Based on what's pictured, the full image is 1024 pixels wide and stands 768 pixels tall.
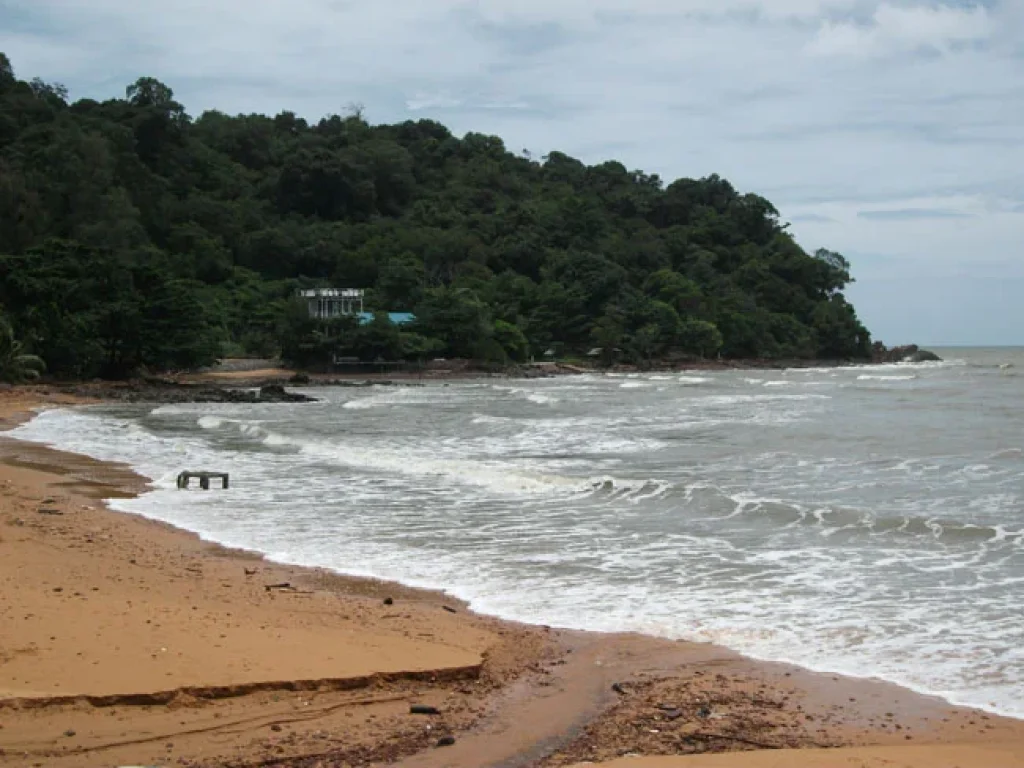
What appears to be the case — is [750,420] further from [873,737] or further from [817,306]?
[817,306]

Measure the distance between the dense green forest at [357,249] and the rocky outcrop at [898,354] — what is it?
8898mm

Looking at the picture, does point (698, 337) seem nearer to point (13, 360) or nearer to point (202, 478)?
point (13, 360)

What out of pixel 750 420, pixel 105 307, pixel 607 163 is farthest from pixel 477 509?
pixel 607 163

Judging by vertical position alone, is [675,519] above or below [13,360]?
below

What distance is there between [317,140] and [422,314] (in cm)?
5569

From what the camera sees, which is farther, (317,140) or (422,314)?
(317,140)

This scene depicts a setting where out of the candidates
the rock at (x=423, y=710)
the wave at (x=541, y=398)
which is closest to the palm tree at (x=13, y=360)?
the wave at (x=541, y=398)

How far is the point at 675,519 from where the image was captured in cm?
1269

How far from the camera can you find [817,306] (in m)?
114

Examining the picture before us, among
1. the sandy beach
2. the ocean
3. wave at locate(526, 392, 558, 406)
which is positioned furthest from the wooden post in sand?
wave at locate(526, 392, 558, 406)

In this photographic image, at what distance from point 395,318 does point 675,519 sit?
6369 centimetres

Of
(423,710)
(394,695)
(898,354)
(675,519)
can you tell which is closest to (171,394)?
(675,519)

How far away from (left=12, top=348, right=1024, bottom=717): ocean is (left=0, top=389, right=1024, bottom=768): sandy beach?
2.11ft

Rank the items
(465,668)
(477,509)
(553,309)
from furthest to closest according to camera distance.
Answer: (553,309) < (477,509) < (465,668)
